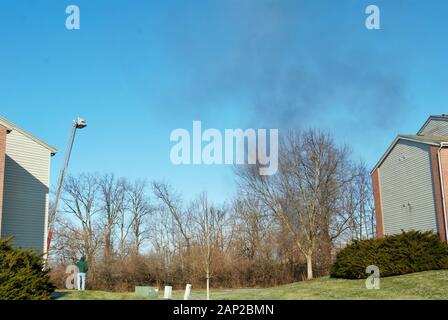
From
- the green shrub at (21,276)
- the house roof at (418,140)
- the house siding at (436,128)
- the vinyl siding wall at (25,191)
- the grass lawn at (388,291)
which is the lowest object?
the grass lawn at (388,291)

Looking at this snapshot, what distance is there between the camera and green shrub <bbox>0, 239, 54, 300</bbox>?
15320 millimetres

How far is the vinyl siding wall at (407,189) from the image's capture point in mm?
29000

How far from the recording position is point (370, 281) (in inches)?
928

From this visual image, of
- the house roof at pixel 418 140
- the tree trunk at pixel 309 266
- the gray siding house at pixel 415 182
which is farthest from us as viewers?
the tree trunk at pixel 309 266

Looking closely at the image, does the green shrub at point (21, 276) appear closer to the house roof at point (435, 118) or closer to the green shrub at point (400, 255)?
the green shrub at point (400, 255)

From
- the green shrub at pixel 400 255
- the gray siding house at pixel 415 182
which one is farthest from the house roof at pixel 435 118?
the green shrub at pixel 400 255

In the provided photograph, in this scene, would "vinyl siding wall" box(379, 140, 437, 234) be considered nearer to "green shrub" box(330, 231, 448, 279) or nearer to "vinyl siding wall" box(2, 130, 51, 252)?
"green shrub" box(330, 231, 448, 279)

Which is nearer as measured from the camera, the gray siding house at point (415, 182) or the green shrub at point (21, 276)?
the green shrub at point (21, 276)

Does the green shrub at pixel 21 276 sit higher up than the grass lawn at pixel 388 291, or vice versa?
the green shrub at pixel 21 276

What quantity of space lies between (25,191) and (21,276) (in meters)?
12.1

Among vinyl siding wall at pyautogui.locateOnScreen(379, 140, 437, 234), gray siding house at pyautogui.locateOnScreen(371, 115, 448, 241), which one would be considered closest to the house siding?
gray siding house at pyautogui.locateOnScreen(371, 115, 448, 241)

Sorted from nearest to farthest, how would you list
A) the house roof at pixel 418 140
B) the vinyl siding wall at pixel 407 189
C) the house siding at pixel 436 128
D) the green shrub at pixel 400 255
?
1. the green shrub at pixel 400 255
2. the house roof at pixel 418 140
3. the vinyl siding wall at pixel 407 189
4. the house siding at pixel 436 128

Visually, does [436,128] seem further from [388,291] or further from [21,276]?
[21,276]

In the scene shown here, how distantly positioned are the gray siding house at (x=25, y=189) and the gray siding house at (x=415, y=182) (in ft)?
72.9
